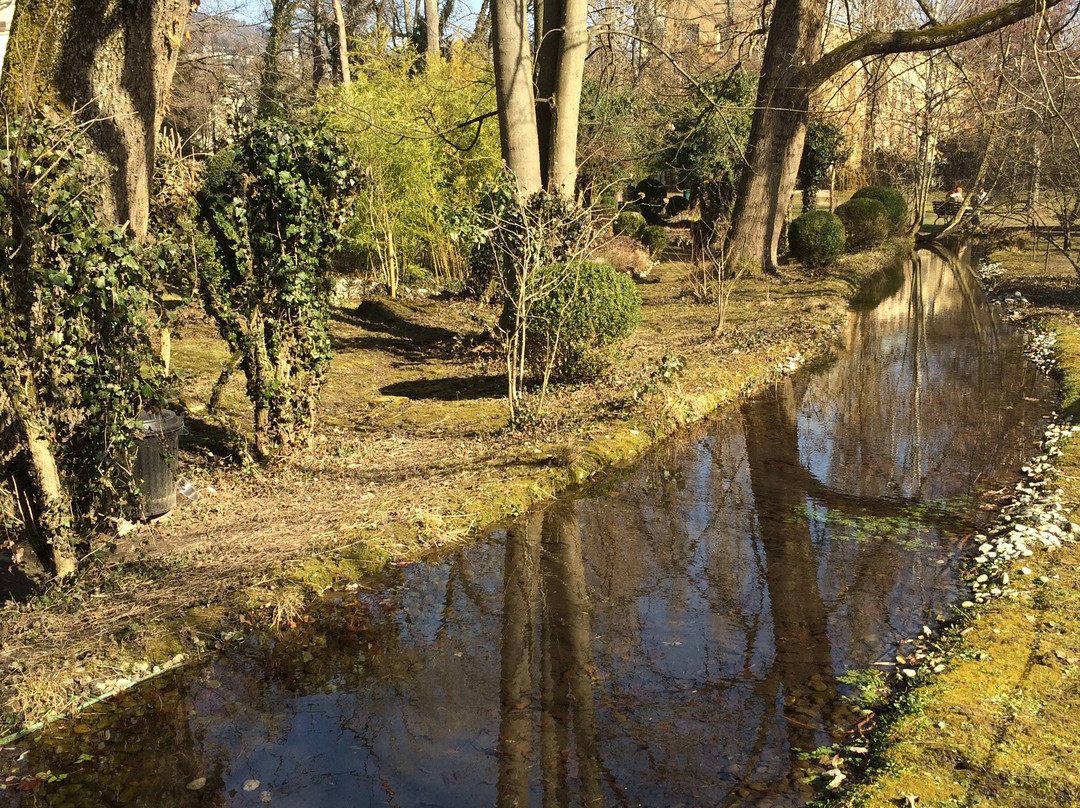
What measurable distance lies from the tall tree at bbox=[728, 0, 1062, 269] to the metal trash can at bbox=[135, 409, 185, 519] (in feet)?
40.0

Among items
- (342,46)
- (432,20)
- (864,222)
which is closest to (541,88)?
(342,46)

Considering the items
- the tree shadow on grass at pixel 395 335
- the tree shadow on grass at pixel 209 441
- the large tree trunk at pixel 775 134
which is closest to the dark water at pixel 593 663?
the tree shadow on grass at pixel 209 441

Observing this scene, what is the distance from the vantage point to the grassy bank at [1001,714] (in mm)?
3467

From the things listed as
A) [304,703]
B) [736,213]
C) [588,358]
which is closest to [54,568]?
[304,703]

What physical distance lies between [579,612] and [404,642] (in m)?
1.03

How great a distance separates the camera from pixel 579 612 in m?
5.30

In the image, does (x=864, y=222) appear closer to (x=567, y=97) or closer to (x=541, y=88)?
(x=541, y=88)

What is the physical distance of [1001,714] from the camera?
156 inches

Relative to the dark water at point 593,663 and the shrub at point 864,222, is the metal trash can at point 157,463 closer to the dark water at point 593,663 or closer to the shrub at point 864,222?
the dark water at point 593,663

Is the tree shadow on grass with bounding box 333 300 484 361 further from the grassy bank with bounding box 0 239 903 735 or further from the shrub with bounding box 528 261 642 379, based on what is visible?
the shrub with bounding box 528 261 642 379

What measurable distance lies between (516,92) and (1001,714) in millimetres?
9514

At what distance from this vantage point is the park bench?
30344 millimetres

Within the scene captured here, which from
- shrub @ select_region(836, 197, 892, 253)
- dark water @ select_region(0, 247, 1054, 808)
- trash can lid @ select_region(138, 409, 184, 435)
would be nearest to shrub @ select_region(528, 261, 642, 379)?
dark water @ select_region(0, 247, 1054, 808)

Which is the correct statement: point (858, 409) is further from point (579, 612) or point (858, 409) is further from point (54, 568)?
point (54, 568)
